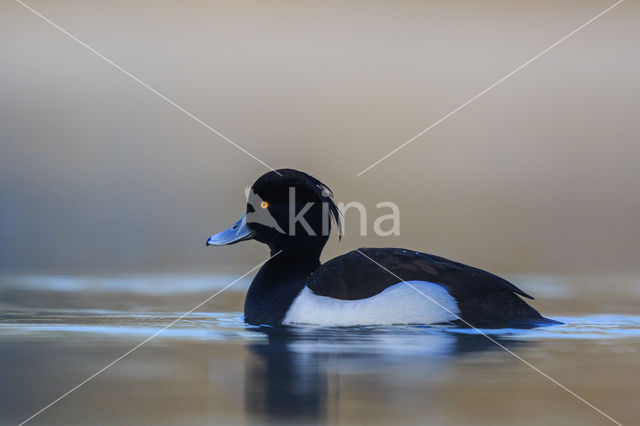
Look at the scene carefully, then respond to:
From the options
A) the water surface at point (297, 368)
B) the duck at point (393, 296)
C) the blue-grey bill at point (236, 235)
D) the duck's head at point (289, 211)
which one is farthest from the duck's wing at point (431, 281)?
the blue-grey bill at point (236, 235)

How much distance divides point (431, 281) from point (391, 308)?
310 millimetres

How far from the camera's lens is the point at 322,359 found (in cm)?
475

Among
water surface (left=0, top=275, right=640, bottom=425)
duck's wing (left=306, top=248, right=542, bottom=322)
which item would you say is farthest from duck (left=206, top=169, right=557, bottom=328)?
water surface (left=0, top=275, right=640, bottom=425)

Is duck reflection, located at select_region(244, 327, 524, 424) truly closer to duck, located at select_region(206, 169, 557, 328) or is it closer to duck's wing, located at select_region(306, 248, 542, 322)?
duck, located at select_region(206, 169, 557, 328)

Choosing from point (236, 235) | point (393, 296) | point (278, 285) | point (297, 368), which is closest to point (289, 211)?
point (236, 235)

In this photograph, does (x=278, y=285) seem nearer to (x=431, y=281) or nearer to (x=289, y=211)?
(x=289, y=211)

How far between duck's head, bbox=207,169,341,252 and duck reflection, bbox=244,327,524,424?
0.97 m

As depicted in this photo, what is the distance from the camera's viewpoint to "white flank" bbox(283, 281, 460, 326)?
237 inches

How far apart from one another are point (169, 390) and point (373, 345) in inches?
58.2

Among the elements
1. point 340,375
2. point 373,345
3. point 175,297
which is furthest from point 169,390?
point 175,297

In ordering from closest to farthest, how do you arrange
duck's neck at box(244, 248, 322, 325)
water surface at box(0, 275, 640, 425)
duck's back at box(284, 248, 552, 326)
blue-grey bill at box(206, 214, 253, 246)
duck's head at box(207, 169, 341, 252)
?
water surface at box(0, 275, 640, 425), duck's back at box(284, 248, 552, 326), duck's neck at box(244, 248, 322, 325), duck's head at box(207, 169, 341, 252), blue-grey bill at box(206, 214, 253, 246)

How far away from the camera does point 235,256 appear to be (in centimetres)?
1141

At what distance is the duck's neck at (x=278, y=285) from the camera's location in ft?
20.8

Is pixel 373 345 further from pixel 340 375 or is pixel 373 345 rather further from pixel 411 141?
pixel 411 141
